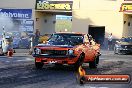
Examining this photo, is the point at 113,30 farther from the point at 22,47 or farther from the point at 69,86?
the point at 69,86

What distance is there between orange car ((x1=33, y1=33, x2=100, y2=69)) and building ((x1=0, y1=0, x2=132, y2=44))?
25524 millimetres

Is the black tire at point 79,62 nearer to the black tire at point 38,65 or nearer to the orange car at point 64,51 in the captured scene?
the orange car at point 64,51

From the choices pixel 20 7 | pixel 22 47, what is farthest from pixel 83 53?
pixel 20 7

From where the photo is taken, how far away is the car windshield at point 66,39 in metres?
15.0

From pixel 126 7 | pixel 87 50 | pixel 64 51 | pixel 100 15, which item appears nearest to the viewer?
pixel 64 51

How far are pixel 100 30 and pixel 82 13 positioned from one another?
2.92m

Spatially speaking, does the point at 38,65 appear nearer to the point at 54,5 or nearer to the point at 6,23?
the point at 54,5

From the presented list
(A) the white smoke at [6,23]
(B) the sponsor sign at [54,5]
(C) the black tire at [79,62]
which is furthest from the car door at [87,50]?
(A) the white smoke at [6,23]

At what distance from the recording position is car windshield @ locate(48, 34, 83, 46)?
15.0 metres

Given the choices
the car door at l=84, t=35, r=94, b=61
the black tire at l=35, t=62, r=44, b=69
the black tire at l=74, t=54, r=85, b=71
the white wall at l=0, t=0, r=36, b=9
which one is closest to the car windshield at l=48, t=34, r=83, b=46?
the car door at l=84, t=35, r=94, b=61

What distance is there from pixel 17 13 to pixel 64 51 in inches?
1190

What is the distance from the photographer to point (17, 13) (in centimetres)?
4353

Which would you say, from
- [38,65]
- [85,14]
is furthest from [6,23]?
[38,65]

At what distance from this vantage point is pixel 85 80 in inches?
183
